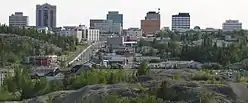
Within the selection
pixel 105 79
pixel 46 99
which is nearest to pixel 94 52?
pixel 105 79

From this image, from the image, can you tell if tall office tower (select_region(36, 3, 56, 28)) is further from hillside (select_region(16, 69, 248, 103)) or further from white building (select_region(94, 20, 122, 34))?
hillside (select_region(16, 69, 248, 103))

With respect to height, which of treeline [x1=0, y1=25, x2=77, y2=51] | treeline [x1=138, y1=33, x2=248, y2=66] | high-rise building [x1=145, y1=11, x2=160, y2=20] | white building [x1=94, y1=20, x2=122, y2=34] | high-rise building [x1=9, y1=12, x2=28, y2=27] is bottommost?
treeline [x1=138, y1=33, x2=248, y2=66]

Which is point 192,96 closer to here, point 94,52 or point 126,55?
point 126,55

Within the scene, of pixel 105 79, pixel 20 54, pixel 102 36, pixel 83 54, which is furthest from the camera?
pixel 102 36

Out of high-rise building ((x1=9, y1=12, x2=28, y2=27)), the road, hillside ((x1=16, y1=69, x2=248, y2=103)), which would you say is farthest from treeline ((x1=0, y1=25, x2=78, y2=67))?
high-rise building ((x1=9, y1=12, x2=28, y2=27))

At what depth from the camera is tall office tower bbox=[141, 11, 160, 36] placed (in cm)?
9625

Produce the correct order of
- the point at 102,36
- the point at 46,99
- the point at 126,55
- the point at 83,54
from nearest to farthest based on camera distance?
the point at 46,99
the point at 126,55
the point at 83,54
the point at 102,36

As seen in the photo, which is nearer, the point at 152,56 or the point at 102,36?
the point at 152,56

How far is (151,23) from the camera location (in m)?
97.3

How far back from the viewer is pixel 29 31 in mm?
60156

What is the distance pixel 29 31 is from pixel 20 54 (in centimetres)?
1078

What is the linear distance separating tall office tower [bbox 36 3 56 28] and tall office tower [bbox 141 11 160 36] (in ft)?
51.7

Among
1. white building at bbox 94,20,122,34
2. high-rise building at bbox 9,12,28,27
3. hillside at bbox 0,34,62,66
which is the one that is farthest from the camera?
white building at bbox 94,20,122,34

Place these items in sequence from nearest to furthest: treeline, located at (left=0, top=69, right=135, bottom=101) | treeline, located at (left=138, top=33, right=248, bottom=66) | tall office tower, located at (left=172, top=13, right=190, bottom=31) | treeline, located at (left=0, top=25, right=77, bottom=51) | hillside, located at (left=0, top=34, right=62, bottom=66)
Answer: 1. treeline, located at (left=0, top=69, right=135, bottom=101)
2. treeline, located at (left=138, top=33, right=248, bottom=66)
3. hillside, located at (left=0, top=34, right=62, bottom=66)
4. treeline, located at (left=0, top=25, right=77, bottom=51)
5. tall office tower, located at (left=172, top=13, right=190, bottom=31)
